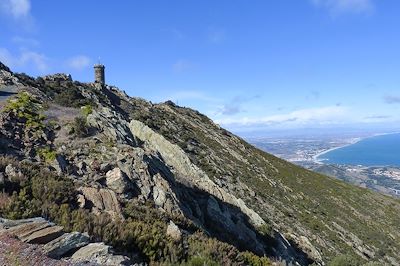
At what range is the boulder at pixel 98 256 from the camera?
7516mm

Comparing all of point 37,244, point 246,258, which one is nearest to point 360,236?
point 246,258

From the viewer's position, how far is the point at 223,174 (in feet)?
129

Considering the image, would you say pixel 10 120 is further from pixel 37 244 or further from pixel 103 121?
pixel 37 244

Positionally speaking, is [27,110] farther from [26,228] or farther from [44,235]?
[44,235]

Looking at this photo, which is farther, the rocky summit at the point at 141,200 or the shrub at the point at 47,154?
the shrub at the point at 47,154

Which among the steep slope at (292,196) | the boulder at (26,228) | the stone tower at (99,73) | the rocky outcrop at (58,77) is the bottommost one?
the steep slope at (292,196)

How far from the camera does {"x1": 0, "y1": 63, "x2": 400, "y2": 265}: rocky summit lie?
888 cm

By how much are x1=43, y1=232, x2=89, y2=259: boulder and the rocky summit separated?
2 centimetres

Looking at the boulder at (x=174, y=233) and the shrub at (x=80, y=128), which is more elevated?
the shrub at (x=80, y=128)

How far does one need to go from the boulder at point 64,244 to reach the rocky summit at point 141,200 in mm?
22

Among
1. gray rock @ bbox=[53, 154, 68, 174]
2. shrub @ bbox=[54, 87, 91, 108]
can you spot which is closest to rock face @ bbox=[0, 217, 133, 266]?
gray rock @ bbox=[53, 154, 68, 174]

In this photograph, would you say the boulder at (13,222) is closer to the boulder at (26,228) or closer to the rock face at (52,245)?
the rock face at (52,245)

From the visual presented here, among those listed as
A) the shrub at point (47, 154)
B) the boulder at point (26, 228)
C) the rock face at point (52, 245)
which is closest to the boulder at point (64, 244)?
the rock face at point (52, 245)

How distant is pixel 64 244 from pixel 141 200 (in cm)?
840
